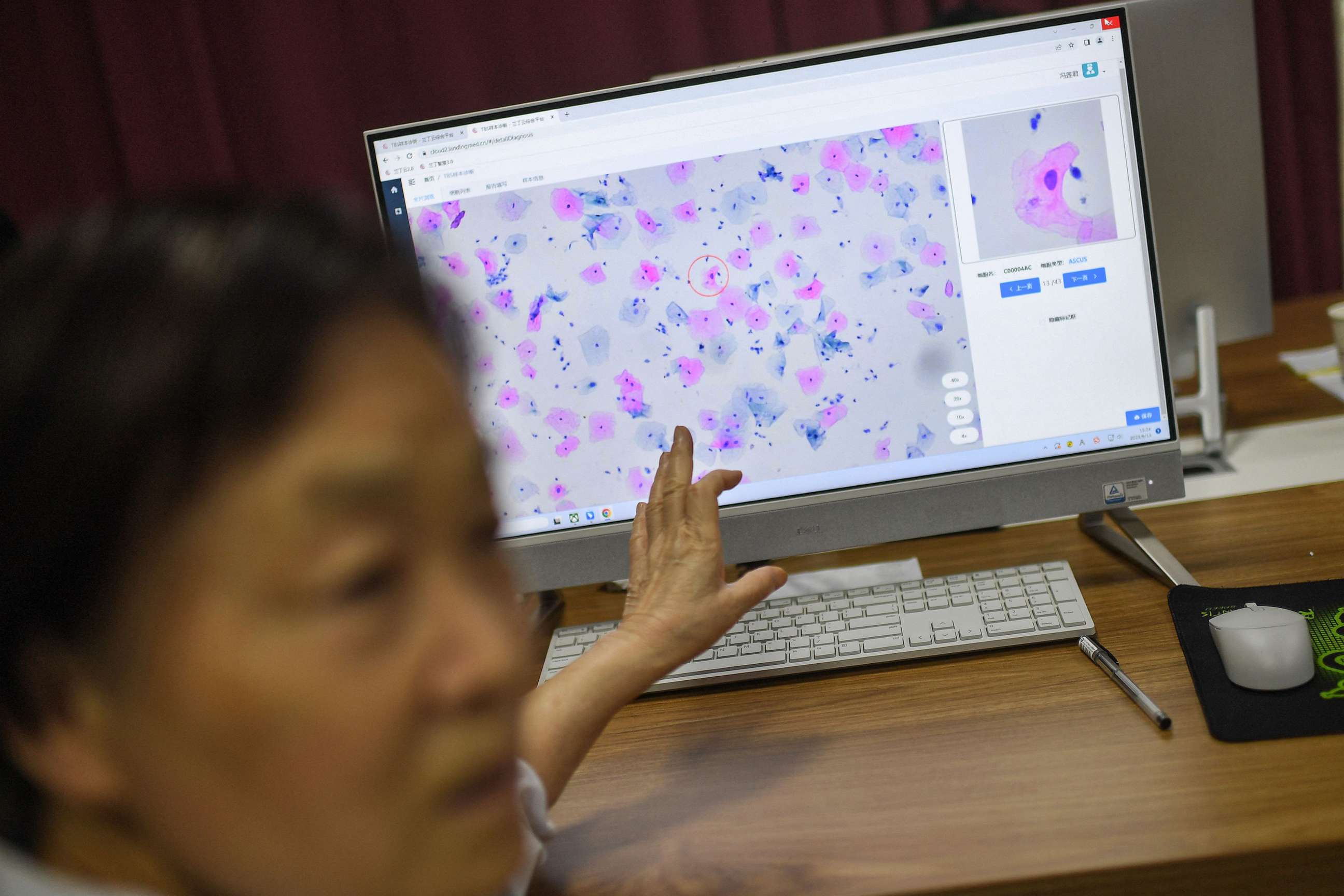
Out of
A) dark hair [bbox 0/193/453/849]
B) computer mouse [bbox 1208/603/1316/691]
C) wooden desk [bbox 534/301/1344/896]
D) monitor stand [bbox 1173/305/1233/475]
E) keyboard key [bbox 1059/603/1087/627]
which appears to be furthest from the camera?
monitor stand [bbox 1173/305/1233/475]

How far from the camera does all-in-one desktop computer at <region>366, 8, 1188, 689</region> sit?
90cm

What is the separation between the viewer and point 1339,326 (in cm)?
130

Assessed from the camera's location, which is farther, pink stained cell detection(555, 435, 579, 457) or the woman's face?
pink stained cell detection(555, 435, 579, 457)

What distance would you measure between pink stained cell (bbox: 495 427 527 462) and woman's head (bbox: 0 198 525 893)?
0.59 meters

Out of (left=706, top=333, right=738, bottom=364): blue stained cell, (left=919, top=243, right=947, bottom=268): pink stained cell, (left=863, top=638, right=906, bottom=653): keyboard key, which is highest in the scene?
(left=919, top=243, right=947, bottom=268): pink stained cell

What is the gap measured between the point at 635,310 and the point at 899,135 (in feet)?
0.92

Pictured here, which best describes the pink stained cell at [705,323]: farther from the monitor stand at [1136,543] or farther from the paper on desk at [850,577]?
the monitor stand at [1136,543]

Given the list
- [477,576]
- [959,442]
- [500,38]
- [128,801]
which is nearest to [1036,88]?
[959,442]

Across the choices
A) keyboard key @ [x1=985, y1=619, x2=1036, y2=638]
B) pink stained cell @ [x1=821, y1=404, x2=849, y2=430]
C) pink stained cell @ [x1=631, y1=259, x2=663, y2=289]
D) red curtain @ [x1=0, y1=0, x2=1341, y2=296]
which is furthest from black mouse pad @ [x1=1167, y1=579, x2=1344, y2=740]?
red curtain @ [x1=0, y1=0, x2=1341, y2=296]

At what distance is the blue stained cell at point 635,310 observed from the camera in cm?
94

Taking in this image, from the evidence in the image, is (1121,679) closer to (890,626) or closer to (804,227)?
(890,626)

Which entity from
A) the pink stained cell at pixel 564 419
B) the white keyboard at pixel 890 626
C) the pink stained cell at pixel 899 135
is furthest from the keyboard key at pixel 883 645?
the pink stained cell at pixel 899 135

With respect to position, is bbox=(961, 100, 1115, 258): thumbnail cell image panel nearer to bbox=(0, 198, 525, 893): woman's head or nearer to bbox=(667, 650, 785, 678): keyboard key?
bbox=(667, 650, 785, 678): keyboard key

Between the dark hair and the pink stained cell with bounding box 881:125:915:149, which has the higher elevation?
the pink stained cell with bounding box 881:125:915:149
